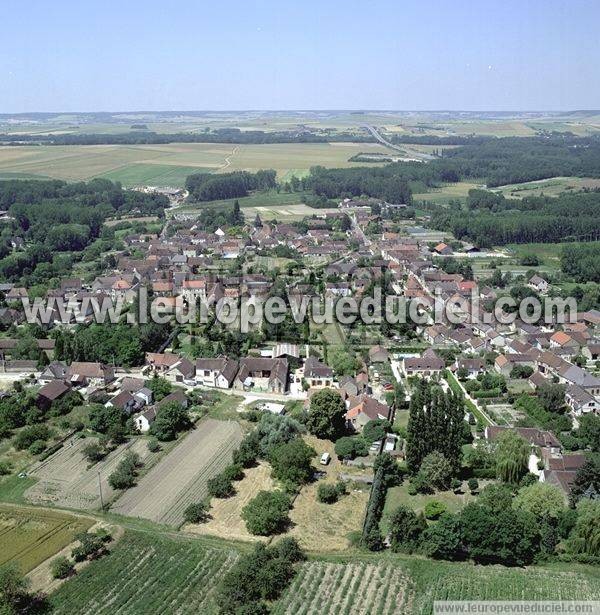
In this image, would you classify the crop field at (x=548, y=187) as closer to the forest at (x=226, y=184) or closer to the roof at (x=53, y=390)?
the forest at (x=226, y=184)

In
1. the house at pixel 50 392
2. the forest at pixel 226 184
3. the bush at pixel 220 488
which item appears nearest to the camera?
the bush at pixel 220 488

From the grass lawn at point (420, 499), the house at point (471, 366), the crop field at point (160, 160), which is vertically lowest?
the grass lawn at point (420, 499)

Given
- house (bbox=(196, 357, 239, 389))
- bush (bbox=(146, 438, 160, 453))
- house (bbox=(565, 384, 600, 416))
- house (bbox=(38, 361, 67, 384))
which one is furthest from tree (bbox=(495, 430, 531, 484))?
house (bbox=(38, 361, 67, 384))

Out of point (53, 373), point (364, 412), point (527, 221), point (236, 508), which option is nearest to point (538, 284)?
point (527, 221)

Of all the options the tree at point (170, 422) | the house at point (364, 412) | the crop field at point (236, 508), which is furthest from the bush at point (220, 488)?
the house at point (364, 412)

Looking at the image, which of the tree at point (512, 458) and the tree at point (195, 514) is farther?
the tree at point (512, 458)

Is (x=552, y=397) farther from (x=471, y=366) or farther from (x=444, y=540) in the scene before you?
(x=444, y=540)
